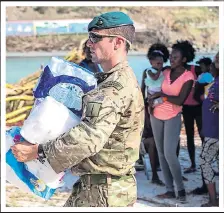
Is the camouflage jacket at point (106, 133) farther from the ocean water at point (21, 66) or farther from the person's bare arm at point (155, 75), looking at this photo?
the ocean water at point (21, 66)

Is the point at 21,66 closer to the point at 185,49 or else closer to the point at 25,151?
the point at 185,49

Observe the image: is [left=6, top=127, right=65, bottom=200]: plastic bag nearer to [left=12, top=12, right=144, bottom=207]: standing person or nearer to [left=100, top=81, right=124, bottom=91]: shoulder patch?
[left=12, top=12, right=144, bottom=207]: standing person

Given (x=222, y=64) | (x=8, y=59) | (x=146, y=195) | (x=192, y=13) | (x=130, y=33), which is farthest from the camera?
(x=8, y=59)

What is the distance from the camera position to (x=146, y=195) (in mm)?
5855

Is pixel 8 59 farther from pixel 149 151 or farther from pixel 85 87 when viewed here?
pixel 85 87

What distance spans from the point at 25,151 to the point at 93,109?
1.25 ft

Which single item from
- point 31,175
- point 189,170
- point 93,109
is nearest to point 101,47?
point 93,109

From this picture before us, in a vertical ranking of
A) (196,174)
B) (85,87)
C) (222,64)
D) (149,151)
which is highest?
(85,87)

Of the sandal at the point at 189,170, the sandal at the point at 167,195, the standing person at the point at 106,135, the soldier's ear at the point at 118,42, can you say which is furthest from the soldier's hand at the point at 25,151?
the sandal at the point at 189,170

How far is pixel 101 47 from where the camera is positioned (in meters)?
2.48

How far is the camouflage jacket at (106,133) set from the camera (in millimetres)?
2291

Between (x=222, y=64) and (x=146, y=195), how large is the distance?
171 centimetres

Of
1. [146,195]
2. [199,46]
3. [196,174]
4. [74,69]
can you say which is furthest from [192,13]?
[74,69]

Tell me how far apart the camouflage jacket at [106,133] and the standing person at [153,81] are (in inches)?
131
